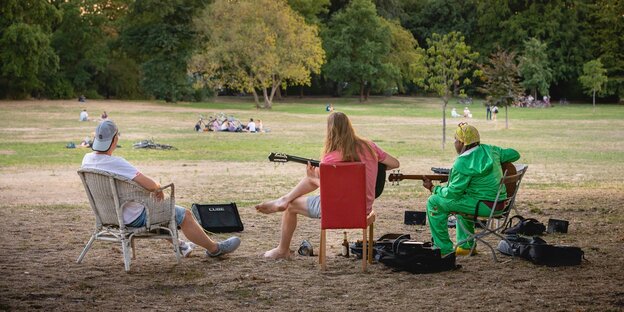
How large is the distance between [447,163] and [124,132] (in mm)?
16376

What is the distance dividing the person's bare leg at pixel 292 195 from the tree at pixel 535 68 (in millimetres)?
69540

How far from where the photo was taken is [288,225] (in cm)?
880

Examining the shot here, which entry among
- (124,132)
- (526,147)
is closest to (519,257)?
(526,147)

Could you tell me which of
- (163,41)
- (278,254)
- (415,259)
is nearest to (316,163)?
(278,254)

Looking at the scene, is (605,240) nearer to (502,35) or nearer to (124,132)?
(124,132)

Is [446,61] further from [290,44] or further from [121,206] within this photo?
[290,44]

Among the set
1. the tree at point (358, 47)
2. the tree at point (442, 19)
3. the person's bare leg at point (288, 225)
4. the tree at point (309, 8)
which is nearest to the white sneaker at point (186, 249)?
the person's bare leg at point (288, 225)

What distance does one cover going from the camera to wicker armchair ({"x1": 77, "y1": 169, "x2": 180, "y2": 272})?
8102 millimetres

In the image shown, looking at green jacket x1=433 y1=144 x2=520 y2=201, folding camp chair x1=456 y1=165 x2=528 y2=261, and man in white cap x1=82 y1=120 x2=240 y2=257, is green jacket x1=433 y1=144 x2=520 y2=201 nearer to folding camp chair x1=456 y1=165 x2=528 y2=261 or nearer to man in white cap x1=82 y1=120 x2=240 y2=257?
folding camp chair x1=456 y1=165 x2=528 y2=261

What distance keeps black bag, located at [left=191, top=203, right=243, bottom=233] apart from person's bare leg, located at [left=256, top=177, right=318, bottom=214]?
203 cm

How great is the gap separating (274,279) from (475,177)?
6.89 feet

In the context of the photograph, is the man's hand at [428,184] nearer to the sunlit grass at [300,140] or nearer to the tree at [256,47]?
the sunlit grass at [300,140]

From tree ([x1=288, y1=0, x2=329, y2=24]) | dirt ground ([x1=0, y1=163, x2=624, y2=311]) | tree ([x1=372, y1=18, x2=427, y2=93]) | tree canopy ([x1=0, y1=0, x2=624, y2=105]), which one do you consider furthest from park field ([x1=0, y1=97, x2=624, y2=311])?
tree ([x1=288, y1=0, x2=329, y2=24])

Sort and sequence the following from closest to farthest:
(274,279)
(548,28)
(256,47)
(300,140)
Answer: (274,279) → (300,140) → (256,47) → (548,28)
